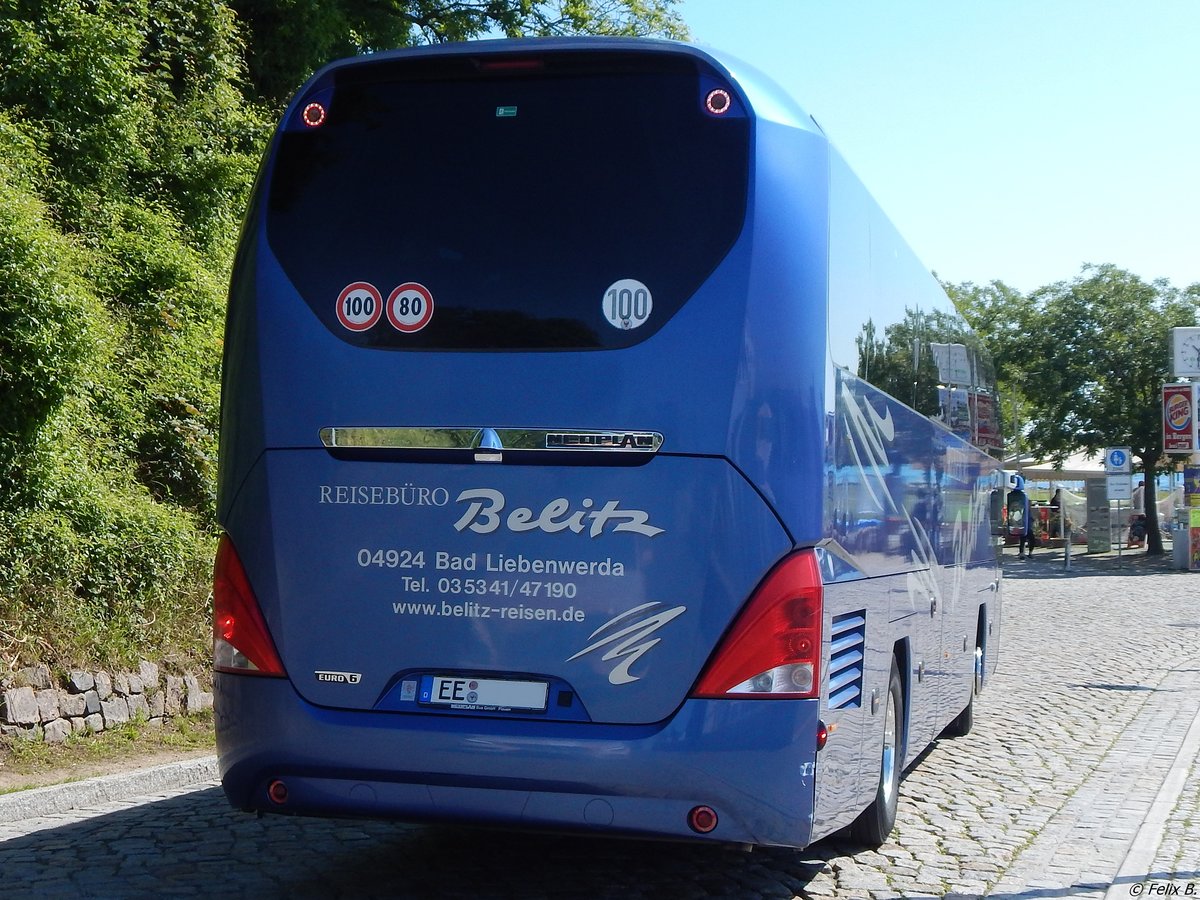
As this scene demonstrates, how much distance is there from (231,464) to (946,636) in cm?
512

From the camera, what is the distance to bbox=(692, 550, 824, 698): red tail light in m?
5.13

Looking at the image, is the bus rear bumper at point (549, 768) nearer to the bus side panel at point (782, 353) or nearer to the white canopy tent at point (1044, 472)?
the bus side panel at point (782, 353)

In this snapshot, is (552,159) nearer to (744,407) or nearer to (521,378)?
(521,378)

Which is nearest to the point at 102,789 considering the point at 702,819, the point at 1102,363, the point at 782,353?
the point at 702,819

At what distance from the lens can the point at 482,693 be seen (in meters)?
5.34

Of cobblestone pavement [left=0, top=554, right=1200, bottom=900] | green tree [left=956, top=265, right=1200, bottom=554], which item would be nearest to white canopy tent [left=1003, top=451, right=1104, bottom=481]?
green tree [left=956, top=265, right=1200, bottom=554]

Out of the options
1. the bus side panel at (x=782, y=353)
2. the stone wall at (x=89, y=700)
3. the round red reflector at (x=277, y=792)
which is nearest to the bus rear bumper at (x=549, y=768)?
the round red reflector at (x=277, y=792)

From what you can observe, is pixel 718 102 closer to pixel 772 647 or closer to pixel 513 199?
pixel 513 199

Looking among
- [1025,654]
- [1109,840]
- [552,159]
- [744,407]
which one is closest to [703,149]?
[552,159]

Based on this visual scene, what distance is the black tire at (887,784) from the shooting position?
22.7ft

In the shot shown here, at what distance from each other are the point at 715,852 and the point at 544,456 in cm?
268

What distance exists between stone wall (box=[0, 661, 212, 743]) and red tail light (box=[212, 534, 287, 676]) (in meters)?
4.07

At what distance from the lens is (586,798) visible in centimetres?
517

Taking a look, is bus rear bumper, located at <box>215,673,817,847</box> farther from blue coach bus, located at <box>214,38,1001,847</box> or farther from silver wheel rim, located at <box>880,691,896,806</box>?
silver wheel rim, located at <box>880,691,896,806</box>
